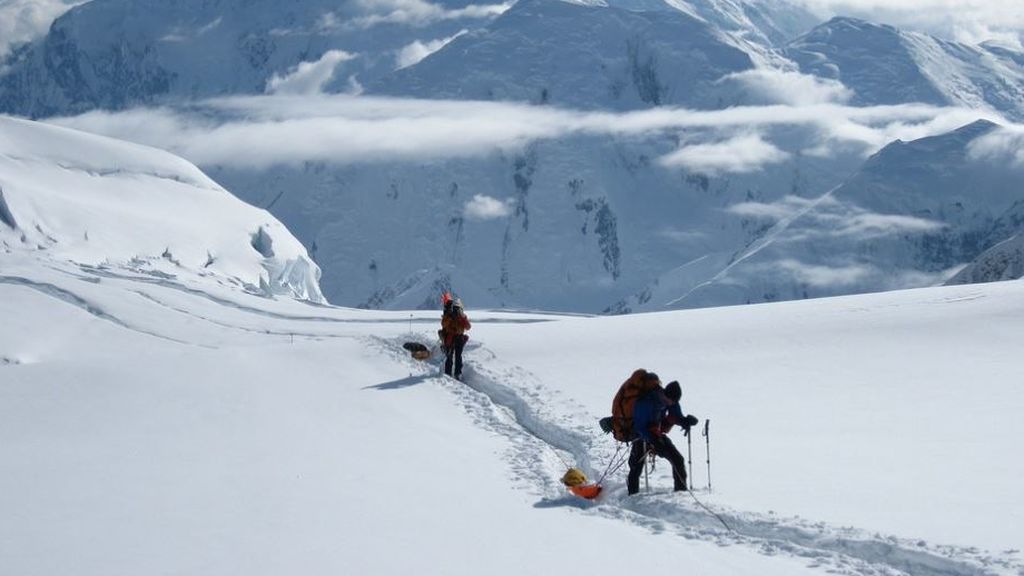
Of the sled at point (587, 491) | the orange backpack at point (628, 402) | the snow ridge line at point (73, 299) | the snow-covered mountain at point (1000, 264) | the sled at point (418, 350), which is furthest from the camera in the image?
the snow-covered mountain at point (1000, 264)

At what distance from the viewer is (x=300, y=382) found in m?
27.2

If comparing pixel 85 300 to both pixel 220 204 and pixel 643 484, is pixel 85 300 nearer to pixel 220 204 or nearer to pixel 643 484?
pixel 643 484

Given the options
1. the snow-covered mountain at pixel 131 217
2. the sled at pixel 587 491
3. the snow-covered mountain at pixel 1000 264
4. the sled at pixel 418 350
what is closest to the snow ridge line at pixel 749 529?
the sled at pixel 587 491

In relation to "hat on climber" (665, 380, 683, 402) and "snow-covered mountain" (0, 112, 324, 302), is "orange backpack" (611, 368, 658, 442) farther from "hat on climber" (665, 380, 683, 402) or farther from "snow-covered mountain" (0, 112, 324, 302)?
"snow-covered mountain" (0, 112, 324, 302)

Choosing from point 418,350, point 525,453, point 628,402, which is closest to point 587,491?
point 628,402

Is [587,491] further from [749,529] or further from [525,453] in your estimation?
[749,529]

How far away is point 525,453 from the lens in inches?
759

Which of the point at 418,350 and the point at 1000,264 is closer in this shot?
the point at 418,350

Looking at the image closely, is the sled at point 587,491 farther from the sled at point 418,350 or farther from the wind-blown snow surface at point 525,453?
the sled at point 418,350

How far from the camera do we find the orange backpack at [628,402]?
17.0 meters

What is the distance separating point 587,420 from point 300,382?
787 cm

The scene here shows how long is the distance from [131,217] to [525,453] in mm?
90171

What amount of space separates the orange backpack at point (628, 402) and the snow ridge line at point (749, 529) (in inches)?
31.0

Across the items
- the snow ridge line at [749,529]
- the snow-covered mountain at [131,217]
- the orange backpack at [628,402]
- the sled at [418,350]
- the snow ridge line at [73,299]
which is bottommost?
the snow ridge line at [749,529]
